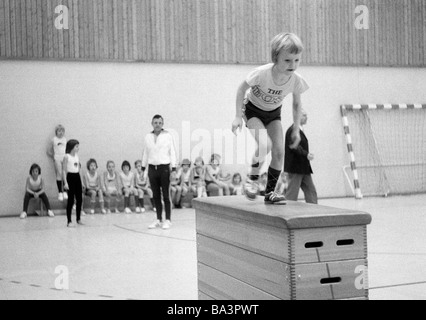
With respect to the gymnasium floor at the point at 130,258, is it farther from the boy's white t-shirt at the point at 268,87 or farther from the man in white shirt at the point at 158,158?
the boy's white t-shirt at the point at 268,87

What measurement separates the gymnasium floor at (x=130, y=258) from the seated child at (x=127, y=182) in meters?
1.46

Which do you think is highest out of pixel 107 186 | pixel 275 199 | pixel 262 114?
pixel 262 114

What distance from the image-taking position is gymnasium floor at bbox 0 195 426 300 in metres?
5.46

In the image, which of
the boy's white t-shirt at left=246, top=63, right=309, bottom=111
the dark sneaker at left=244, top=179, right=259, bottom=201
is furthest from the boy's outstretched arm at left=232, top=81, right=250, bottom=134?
the dark sneaker at left=244, top=179, right=259, bottom=201

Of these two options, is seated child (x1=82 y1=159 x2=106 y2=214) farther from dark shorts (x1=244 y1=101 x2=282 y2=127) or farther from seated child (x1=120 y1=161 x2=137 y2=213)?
→ dark shorts (x1=244 y1=101 x2=282 y2=127)

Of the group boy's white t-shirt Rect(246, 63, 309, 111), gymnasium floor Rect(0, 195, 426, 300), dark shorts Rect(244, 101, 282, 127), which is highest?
boy's white t-shirt Rect(246, 63, 309, 111)

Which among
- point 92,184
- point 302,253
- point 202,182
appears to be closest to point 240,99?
point 302,253

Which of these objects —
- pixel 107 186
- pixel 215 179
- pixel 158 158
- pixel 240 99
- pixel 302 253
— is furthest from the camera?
pixel 215 179

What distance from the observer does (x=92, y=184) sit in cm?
1305

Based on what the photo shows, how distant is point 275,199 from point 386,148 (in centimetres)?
1182

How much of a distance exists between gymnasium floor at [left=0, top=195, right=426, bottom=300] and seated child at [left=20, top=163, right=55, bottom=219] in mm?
955

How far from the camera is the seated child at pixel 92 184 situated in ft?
42.5

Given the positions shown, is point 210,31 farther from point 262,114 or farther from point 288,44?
point 288,44
